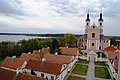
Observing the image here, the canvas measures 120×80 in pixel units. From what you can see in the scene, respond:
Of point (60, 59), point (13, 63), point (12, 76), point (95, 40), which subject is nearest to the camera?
point (12, 76)

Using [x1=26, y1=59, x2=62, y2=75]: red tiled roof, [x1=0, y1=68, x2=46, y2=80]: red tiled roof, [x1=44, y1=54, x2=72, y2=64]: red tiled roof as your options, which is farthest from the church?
[x1=0, y1=68, x2=46, y2=80]: red tiled roof

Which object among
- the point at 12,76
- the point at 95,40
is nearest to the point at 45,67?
the point at 12,76

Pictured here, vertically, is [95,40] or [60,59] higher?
[95,40]

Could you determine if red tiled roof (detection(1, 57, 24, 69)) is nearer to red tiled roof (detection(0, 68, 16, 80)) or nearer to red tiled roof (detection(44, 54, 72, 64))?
red tiled roof (detection(44, 54, 72, 64))

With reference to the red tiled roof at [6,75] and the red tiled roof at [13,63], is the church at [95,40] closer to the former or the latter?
the red tiled roof at [13,63]

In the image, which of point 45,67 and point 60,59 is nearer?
point 45,67

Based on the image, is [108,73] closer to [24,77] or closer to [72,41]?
[24,77]

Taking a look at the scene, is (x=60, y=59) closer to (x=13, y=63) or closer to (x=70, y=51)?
(x=13, y=63)

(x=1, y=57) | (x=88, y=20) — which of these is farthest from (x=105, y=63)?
(x=1, y=57)
